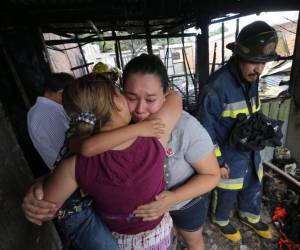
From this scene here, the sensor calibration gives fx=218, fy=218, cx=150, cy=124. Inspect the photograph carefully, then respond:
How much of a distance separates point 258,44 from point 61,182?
179cm

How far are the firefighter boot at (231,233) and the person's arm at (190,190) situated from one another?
152 centimetres

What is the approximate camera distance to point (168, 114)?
48.2 inches

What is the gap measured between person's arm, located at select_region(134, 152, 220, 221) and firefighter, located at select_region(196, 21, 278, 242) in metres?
0.71

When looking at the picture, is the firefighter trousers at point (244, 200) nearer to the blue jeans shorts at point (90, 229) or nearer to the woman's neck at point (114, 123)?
the blue jeans shorts at point (90, 229)

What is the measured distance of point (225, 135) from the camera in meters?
2.14

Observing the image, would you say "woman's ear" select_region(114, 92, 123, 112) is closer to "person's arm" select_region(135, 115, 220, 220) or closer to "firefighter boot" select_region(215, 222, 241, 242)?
"person's arm" select_region(135, 115, 220, 220)

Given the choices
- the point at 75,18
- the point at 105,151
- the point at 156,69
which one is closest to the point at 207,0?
the point at 75,18

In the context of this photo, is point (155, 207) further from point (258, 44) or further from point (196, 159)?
point (258, 44)

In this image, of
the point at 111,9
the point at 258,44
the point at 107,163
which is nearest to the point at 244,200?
the point at 258,44

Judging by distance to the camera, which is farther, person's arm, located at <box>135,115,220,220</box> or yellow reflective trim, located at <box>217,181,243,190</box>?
yellow reflective trim, located at <box>217,181,243,190</box>

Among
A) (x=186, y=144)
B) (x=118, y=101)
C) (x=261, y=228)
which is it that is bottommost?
(x=261, y=228)

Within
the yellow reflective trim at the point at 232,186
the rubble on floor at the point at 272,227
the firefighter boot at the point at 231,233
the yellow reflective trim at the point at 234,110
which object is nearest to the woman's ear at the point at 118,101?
the yellow reflective trim at the point at 234,110

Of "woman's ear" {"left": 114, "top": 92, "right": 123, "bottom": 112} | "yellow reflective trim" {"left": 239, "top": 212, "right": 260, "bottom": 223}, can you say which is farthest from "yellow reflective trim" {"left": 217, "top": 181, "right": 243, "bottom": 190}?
"woman's ear" {"left": 114, "top": 92, "right": 123, "bottom": 112}

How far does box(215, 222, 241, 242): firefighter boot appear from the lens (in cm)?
250
